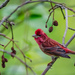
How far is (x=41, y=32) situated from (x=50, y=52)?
474 millimetres

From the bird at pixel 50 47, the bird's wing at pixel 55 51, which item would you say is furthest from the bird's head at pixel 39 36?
the bird's wing at pixel 55 51

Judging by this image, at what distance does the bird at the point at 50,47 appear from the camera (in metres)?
4.92

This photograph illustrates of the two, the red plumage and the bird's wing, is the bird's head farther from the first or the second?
the bird's wing

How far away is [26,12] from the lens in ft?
15.1

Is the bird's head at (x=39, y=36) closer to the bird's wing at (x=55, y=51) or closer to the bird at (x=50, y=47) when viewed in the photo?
the bird at (x=50, y=47)

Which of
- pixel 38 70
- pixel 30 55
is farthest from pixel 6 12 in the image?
pixel 38 70

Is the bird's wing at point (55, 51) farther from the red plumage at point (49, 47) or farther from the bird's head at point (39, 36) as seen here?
the bird's head at point (39, 36)

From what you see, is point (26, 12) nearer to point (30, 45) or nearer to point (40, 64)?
point (30, 45)

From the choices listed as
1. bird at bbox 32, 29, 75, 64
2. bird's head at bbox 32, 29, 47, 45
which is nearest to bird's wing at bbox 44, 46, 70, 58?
bird at bbox 32, 29, 75, 64

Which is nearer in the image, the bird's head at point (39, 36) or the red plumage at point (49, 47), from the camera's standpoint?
the bird's head at point (39, 36)

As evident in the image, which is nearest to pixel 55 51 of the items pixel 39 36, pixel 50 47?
pixel 50 47

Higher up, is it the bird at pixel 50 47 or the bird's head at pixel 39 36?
the bird's head at pixel 39 36

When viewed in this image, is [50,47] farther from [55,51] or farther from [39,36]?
[39,36]

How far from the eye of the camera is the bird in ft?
16.1
